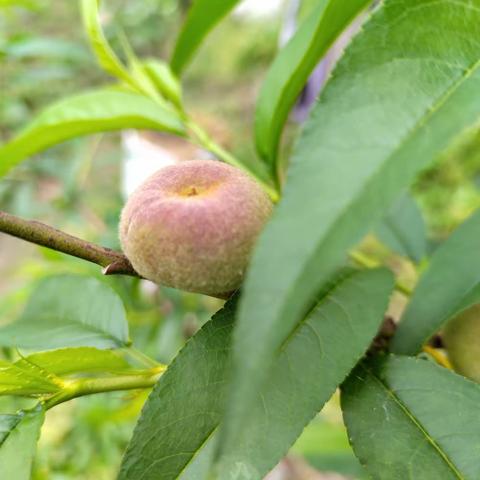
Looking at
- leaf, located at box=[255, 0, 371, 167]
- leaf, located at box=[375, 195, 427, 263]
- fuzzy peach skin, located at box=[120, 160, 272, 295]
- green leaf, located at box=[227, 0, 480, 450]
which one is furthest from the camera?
leaf, located at box=[375, 195, 427, 263]

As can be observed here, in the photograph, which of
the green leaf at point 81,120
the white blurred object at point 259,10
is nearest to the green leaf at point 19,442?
the green leaf at point 81,120

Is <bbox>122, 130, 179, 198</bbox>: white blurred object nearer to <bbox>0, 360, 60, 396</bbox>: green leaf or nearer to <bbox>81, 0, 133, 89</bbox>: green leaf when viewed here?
<bbox>81, 0, 133, 89</bbox>: green leaf

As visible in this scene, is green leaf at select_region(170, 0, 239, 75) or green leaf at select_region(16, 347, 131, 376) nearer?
green leaf at select_region(16, 347, 131, 376)

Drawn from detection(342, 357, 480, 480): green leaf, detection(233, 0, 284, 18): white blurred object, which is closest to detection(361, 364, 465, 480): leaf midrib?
detection(342, 357, 480, 480): green leaf

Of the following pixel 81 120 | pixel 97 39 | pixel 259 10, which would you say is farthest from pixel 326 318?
pixel 259 10

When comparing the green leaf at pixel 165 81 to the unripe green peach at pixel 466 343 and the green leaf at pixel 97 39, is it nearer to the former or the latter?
the green leaf at pixel 97 39

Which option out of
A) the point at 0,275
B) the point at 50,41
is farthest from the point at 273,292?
the point at 0,275

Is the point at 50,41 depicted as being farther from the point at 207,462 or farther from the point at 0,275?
the point at 0,275

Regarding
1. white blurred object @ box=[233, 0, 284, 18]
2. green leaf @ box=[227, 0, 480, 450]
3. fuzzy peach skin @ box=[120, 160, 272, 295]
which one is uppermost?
green leaf @ box=[227, 0, 480, 450]
